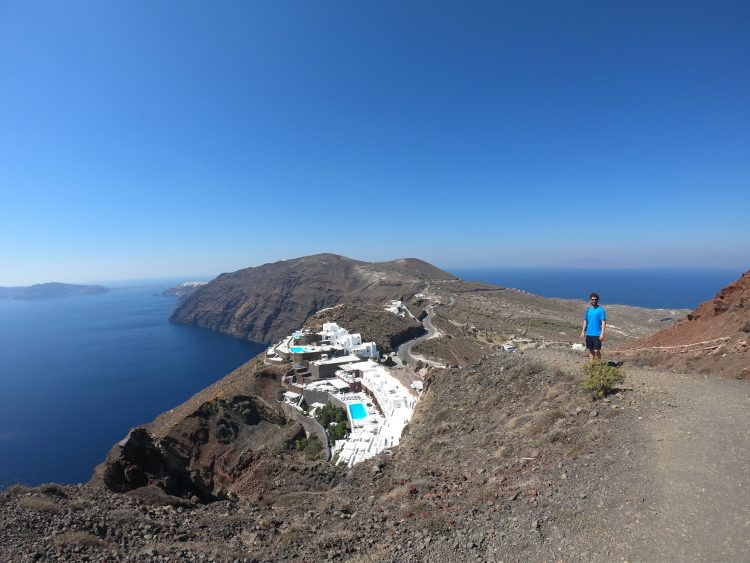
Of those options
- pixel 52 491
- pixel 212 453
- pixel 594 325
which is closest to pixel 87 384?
pixel 212 453

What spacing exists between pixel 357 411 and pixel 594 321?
21.9 metres

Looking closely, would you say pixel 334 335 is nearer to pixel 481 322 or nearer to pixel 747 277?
pixel 481 322

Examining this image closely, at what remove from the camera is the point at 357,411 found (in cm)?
2897

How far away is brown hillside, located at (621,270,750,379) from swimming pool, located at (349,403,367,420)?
18590mm

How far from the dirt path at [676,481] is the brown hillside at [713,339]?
6.55 ft

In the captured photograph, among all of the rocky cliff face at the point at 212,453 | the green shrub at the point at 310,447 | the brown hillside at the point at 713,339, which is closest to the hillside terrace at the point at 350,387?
the green shrub at the point at 310,447

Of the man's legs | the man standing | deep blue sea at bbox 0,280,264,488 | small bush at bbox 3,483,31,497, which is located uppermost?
the man standing

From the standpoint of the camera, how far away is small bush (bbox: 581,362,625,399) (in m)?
9.41

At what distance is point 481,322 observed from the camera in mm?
71000

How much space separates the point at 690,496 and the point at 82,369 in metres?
102

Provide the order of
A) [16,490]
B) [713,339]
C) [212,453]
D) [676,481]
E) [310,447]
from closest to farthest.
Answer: [676,481] < [16,490] < [713,339] < [212,453] < [310,447]

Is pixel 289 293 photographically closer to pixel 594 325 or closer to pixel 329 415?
pixel 329 415

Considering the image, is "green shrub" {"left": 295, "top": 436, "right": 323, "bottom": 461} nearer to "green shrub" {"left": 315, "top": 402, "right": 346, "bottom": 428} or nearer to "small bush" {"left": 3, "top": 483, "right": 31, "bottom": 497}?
"green shrub" {"left": 315, "top": 402, "right": 346, "bottom": 428}

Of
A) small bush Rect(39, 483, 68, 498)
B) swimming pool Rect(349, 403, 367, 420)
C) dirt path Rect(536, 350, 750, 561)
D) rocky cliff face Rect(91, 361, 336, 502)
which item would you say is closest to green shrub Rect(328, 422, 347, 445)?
swimming pool Rect(349, 403, 367, 420)
